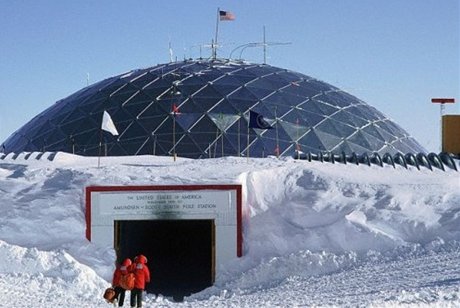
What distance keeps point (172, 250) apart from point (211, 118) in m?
7.83

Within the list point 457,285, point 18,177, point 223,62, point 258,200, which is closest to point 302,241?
point 258,200

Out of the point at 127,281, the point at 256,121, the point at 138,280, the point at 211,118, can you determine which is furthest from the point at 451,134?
the point at 127,281

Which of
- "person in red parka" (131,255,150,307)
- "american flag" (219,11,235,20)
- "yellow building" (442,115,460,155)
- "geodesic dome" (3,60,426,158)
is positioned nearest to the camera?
"person in red parka" (131,255,150,307)

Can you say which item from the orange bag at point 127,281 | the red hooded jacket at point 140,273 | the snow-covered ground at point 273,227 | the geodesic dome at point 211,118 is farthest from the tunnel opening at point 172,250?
the geodesic dome at point 211,118

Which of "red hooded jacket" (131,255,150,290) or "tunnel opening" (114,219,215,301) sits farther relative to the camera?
"tunnel opening" (114,219,215,301)

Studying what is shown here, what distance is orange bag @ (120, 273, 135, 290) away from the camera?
1477 centimetres

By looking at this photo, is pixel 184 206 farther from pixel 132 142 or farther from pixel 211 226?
pixel 132 142

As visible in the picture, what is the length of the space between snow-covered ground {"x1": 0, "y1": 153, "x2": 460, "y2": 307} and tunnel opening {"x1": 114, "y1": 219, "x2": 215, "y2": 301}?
2.86 ft

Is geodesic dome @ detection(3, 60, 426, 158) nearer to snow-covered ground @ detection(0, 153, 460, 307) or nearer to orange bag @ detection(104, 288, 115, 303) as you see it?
snow-covered ground @ detection(0, 153, 460, 307)

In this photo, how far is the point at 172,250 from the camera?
22.0 meters

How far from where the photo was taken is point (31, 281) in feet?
56.4

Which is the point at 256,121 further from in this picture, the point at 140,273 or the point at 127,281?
the point at 127,281

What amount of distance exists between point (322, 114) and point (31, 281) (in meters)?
16.0

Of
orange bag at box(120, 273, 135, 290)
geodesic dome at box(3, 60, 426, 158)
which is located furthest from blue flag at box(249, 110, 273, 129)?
orange bag at box(120, 273, 135, 290)
